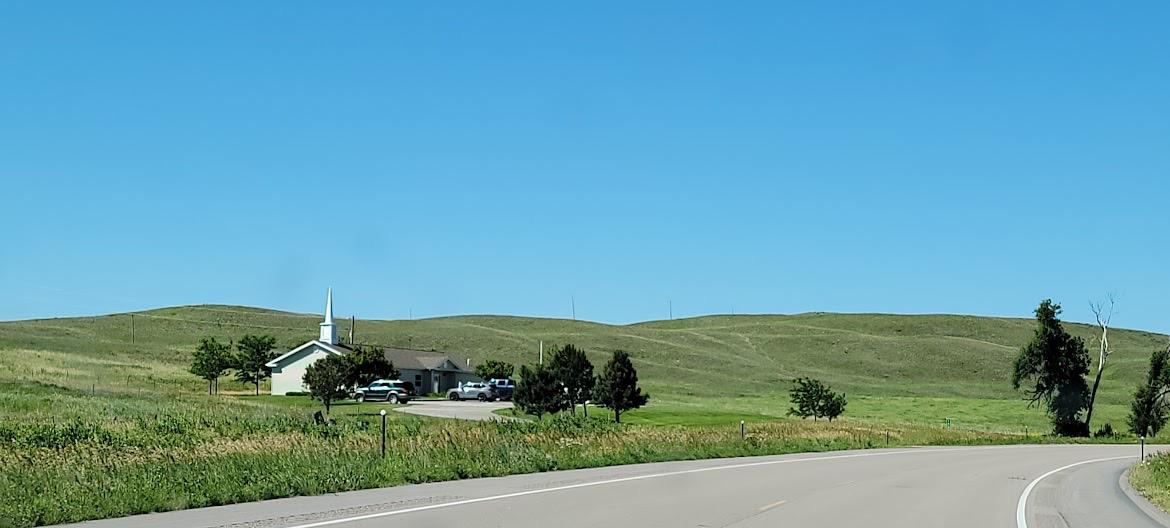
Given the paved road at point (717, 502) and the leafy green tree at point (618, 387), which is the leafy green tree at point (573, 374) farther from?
the paved road at point (717, 502)

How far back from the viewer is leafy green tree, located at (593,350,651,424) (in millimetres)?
59219

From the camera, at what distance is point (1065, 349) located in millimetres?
69438

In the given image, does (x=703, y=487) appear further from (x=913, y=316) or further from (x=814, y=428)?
(x=913, y=316)

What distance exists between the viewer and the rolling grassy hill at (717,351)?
289 feet

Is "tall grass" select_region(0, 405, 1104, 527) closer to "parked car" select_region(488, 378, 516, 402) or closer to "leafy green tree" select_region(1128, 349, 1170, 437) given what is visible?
"leafy green tree" select_region(1128, 349, 1170, 437)

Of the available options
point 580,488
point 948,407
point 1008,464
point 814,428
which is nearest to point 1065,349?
point 948,407

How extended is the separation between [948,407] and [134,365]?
62.4 metres

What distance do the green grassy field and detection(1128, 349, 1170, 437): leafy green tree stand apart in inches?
280

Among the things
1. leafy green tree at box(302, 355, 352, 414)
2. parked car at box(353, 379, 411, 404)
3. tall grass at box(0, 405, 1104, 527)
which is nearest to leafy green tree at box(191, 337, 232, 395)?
parked car at box(353, 379, 411, 404)

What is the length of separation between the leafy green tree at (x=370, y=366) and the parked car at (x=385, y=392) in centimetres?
157

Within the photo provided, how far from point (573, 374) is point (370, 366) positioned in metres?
27.4

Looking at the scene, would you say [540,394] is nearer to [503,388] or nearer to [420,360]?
[503,388]

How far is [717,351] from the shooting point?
485 ft

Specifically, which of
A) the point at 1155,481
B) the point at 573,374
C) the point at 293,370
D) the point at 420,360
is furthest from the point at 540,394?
the point at 420,360
